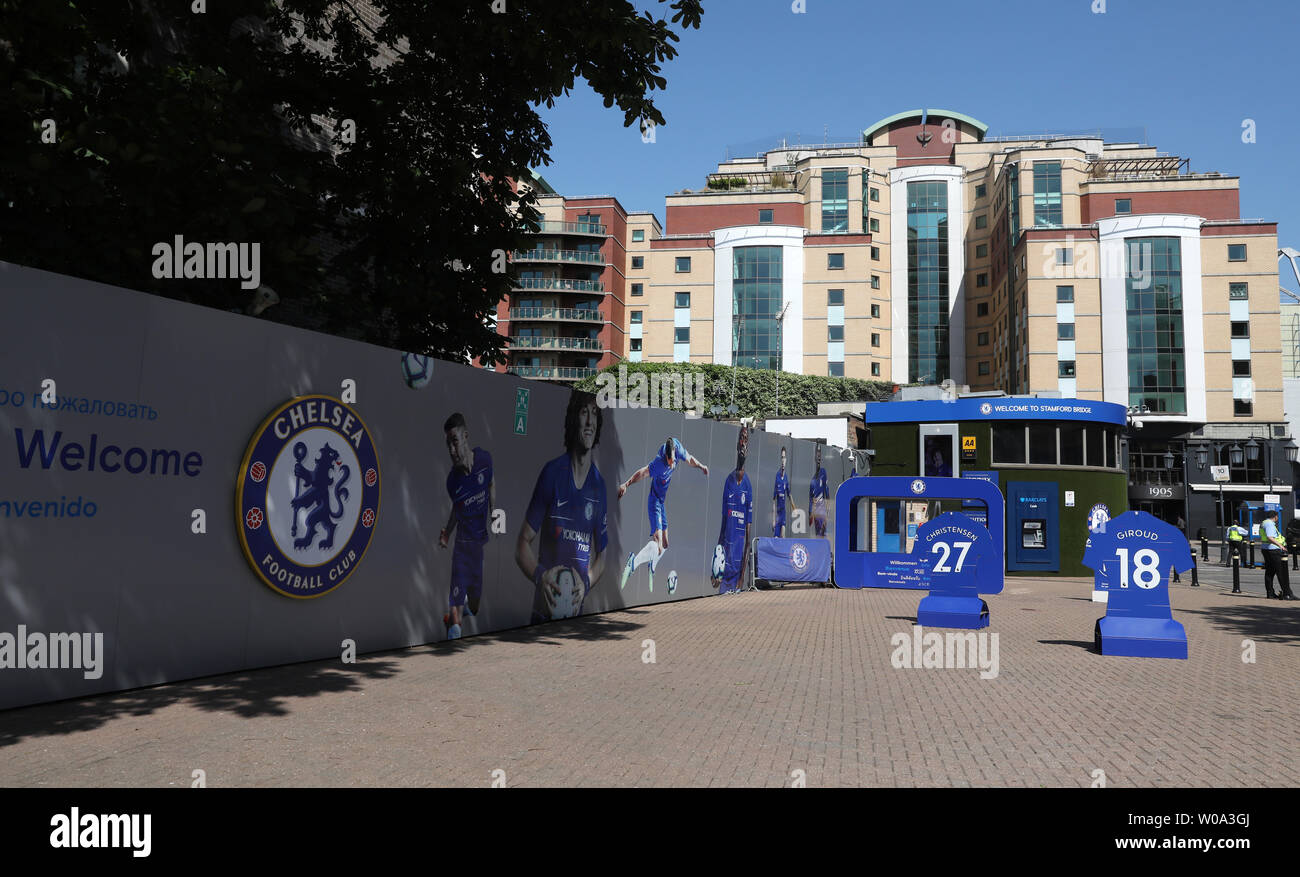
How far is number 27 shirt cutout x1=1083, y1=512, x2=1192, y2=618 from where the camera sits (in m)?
12.4

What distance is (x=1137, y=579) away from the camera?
12.6m

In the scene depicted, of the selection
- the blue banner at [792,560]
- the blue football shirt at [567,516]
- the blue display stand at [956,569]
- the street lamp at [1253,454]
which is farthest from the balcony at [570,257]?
the blue display stand at [956,569]

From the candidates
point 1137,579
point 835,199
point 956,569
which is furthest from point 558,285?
point 1137,579

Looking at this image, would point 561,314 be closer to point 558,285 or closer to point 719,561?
point 558,285

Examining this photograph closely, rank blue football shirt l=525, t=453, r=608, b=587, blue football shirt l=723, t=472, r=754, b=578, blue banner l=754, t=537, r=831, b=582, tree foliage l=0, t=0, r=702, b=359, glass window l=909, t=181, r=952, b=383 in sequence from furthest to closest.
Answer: glass window l=909, t=181, r=952, b=383, blue banner l=754, t=537, r=831, b=582, blue football shirt l=723, t=472, r=754, b=578, blue football shirt l=525, t=453, r=608, b=587, tree foliage l=0, t=0, r=702, b=359

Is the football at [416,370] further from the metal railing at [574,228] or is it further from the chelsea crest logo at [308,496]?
the metal railing at [574,228]

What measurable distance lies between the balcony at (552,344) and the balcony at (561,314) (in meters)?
1.64

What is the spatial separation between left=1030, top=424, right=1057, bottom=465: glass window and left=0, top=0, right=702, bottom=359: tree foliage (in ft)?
73.6

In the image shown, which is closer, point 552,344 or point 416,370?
point 416,370

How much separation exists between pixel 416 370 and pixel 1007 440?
25710mm

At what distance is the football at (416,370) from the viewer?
11250 millimetres

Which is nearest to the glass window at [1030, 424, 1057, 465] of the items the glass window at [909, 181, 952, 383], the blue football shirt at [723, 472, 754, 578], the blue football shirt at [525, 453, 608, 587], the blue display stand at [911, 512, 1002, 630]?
the blue football shirt at [723, 472, 754, 578]

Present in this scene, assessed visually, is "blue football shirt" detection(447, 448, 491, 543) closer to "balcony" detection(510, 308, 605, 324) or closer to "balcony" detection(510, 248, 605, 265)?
"balcony" detection(510, 308, 605, 324)
